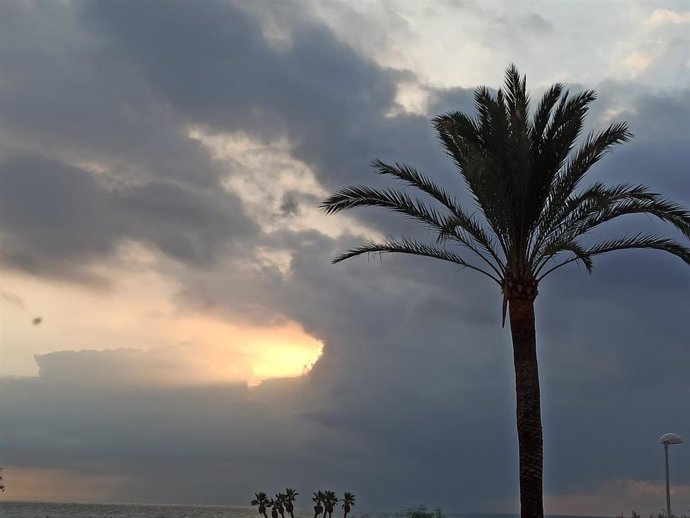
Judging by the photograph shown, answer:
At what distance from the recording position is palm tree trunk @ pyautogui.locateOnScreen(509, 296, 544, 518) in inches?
862

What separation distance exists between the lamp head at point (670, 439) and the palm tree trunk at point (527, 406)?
8.99m

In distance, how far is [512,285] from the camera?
74.7 ft

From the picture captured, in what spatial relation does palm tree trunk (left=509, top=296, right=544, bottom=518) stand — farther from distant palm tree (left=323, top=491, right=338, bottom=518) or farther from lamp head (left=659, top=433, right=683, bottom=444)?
distant palm tree (left=323, top=491, right=338, bottom=518)

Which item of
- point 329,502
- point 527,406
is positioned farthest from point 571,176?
point 329,502

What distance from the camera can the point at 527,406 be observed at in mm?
22141

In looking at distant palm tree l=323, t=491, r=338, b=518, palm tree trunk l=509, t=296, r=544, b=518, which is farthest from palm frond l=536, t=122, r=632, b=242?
distant palm tree l=323, t=491, r=338, b=518

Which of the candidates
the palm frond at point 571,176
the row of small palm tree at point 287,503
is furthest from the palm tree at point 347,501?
the palm frond at point 571,176

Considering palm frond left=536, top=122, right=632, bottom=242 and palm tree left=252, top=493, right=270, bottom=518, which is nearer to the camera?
palm frond left=536, top=122, right=632, bottom=242

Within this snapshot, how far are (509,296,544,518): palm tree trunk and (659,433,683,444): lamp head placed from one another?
899cm

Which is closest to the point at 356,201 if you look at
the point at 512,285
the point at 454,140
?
the point at 454,140

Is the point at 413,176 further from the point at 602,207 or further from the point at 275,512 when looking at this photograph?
the point at 275,512

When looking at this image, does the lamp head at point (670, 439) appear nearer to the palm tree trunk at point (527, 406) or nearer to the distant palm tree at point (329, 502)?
the palm tree trunk at point (527, 406)

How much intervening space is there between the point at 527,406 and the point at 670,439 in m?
9.56

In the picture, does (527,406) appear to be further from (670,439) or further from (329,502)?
(329,502)
